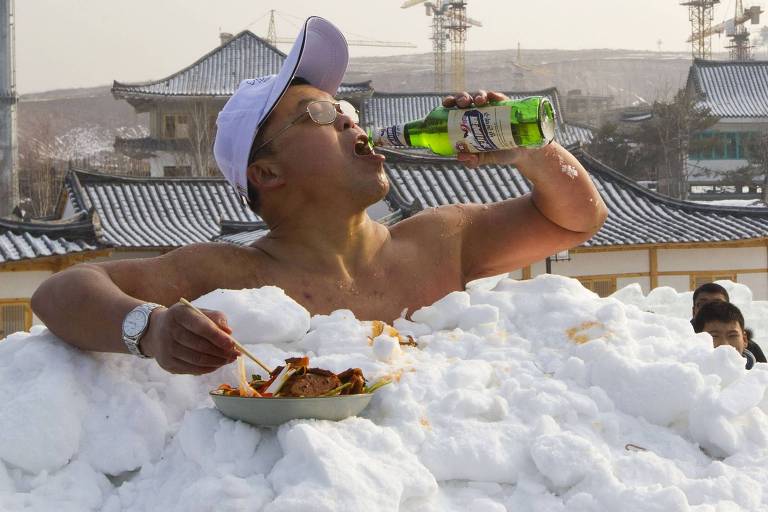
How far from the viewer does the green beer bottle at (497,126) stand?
2.38 metres

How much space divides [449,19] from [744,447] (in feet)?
264

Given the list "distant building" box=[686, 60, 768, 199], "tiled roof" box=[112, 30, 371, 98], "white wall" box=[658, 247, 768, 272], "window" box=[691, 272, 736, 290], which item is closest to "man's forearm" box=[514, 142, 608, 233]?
"white wall" box=[658, 247, 768, 272]

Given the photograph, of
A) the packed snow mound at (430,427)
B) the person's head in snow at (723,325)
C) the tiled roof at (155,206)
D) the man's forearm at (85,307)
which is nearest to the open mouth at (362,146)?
the packed snow mound at (430,427)

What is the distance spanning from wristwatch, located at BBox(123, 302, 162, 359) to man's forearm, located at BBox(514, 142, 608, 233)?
1008mm

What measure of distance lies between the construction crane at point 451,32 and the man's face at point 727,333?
67.5m

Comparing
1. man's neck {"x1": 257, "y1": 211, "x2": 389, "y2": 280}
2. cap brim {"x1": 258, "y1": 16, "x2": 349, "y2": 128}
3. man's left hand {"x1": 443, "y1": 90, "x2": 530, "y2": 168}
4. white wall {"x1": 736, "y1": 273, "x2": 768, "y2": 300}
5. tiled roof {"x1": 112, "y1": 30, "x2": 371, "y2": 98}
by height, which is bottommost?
white wall {"x1": 736, "y1": 273, "x2": 768, "y2": 300}

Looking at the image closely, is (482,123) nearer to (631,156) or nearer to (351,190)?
(351,190)

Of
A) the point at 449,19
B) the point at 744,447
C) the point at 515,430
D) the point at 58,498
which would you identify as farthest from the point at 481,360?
the point at 449,19

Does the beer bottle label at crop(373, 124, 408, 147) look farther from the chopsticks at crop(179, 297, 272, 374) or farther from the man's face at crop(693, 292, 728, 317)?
the man's face at crop(693, 292, 728, 317)

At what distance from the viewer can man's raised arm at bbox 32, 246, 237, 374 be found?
69.4 inches

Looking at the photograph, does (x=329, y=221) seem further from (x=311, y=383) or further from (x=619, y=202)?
(x=619, y=202)

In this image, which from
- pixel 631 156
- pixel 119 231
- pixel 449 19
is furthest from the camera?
pixel 449 19

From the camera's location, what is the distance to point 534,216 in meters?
2.66

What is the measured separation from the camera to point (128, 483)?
178 cm
